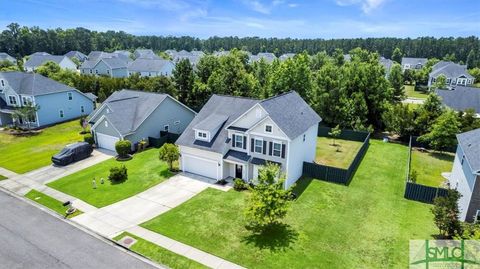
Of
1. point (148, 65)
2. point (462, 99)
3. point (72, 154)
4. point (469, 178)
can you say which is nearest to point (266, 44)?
point (148, 65)

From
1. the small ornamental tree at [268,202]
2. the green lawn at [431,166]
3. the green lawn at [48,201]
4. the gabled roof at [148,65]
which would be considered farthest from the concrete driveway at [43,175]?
the gabled roof at [148,65]

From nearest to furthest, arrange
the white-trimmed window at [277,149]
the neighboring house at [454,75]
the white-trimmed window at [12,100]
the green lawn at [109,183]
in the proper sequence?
the green lawn at [109,183], the white-trimmed window at [277,149], the white-trimmed window at [12,100], the neighboring house at [454,75]

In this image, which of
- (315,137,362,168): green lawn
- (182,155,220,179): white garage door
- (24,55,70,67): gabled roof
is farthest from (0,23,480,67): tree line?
(182,155,220,179): white garage door

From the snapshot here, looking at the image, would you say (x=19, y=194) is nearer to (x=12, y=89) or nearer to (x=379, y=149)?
(x=12, y=89)

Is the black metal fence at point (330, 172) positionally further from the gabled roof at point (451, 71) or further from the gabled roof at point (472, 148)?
the gabled roof at point (451, 71)

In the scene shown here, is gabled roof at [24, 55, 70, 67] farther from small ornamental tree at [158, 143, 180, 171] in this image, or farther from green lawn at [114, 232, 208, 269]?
green lawn at [114, 232, 208, 269]

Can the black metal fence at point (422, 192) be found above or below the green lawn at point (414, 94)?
below

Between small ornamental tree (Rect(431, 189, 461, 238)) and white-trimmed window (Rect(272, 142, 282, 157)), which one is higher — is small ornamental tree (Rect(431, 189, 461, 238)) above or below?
below
